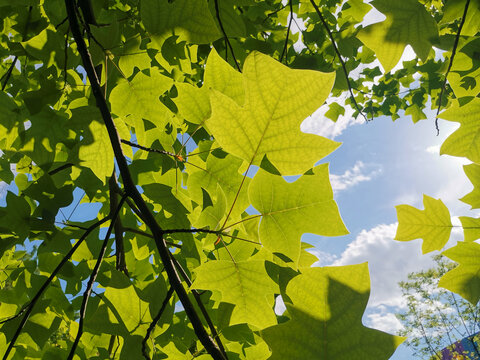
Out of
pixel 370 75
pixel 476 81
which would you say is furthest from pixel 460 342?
pixel 476 81

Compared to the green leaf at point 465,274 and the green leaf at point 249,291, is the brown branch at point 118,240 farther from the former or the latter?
the green leaf at point 465,274

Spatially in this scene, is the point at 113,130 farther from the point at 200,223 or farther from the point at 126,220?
the point at 126,220

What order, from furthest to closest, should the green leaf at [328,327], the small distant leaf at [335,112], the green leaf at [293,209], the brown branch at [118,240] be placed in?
the small distant leaf at [335,112] < the brown branch at [118,240] < the green leaf at [293,209] < the green leaf at [328,327]

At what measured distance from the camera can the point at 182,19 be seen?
3.77 feet

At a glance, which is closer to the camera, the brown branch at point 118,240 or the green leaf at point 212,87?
the green leaf at point 212,87

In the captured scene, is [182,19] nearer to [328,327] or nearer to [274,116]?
[274,116]

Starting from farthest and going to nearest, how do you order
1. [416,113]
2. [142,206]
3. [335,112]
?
[416,113] < [335,112] < [142,206]

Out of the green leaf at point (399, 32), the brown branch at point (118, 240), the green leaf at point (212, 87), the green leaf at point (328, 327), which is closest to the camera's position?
the green leaf at point (328, 327)

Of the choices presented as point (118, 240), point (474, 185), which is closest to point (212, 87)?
point (118, 240)

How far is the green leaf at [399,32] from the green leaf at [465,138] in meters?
0.25

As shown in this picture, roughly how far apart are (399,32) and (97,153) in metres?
1.05

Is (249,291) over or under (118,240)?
under

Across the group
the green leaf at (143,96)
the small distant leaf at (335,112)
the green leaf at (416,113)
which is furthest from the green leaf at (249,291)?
the green leaf at (416,113)

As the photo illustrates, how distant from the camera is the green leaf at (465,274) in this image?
3.89 ft
